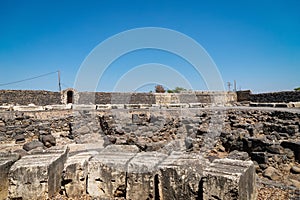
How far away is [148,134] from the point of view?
9.12 meters

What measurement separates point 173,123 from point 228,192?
9.25 meters

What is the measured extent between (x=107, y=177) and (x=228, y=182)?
157 centimetres

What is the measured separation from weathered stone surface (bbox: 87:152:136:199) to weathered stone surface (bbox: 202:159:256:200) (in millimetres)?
1084

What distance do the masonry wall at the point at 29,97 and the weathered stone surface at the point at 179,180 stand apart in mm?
20362

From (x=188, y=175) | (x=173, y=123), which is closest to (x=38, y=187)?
(x=188, y=175)

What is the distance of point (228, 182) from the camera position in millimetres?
2471

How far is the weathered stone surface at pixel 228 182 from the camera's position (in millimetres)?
2451

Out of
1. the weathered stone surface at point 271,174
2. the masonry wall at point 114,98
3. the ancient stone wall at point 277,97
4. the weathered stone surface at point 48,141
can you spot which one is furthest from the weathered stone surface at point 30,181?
the ancient stone wall at point 277,97

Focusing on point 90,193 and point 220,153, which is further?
point 220,153

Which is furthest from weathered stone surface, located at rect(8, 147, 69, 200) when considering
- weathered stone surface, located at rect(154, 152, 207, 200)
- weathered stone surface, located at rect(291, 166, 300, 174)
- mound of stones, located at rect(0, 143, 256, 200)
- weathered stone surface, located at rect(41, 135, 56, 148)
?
weathered stone surface, located at rect(291, 166, 300, 174)

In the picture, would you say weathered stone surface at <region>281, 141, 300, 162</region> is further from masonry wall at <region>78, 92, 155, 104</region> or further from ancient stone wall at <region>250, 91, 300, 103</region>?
masonry wall at <region>78, 92, 155, 104</region>

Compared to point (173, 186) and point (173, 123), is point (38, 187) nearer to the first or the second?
point (173, 186)

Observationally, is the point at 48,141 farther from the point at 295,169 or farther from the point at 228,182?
the point at 295,169

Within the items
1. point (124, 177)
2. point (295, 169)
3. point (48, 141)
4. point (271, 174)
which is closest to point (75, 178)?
point (124, 177)
